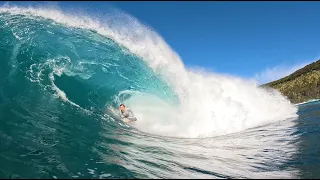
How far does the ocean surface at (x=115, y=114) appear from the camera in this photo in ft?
31.3

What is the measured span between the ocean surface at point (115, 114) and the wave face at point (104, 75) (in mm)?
65

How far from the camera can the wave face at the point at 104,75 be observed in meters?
16.7

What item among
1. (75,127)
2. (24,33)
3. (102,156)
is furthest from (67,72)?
(102,156)

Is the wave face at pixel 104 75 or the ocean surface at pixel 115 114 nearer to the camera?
the ocean surface at pixel 115 114

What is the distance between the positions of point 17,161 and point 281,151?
9.44m

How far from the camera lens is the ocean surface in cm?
954

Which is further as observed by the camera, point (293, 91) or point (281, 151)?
point (293, 91)

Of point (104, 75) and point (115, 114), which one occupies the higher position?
point (104, 75)

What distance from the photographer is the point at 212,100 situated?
72.4ft

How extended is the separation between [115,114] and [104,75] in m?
2.72

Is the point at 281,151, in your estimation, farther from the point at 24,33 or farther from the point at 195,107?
the point at 24,33

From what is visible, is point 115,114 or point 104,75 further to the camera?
point 104,75

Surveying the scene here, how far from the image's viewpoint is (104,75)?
2006cm

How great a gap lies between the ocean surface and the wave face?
7 cm
